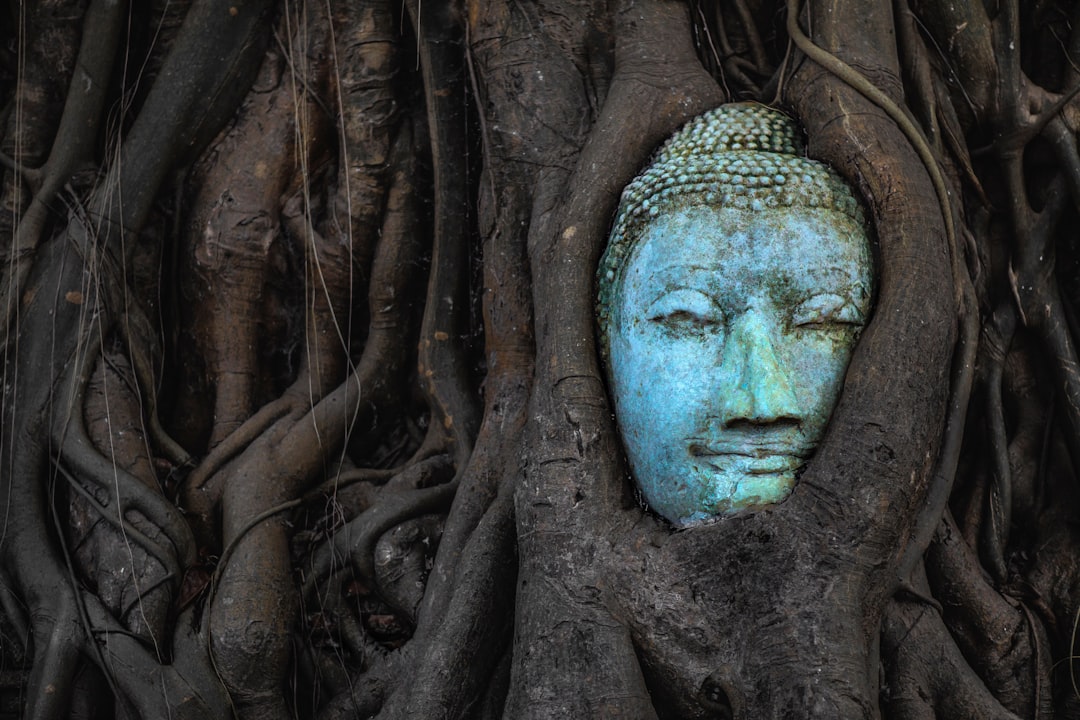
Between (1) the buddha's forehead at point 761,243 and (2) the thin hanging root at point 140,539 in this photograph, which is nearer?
(1) the buddha's forehead at point 761,243

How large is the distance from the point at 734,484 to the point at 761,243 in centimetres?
55

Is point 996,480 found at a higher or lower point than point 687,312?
lower

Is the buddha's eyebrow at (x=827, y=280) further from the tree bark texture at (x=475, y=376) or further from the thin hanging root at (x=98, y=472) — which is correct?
the thin hanging root at (x=98, y=472)

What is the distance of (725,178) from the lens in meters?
2.87

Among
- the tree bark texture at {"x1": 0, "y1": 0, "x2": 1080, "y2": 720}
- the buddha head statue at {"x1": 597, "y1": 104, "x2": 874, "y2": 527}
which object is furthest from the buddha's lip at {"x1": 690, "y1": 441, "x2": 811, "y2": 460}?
the tree bark texture at {"x1": 0, "y1": 0, "x2": 1080, "y2": 720}

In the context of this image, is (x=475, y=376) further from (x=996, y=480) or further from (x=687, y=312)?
(x=996, y=480)

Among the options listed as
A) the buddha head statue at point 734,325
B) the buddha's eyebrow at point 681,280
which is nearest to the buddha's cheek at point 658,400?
the buddha head statue at point 734,325

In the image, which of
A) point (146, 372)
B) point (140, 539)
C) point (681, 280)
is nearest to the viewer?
point (681, 280)

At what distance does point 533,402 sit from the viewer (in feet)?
9.84

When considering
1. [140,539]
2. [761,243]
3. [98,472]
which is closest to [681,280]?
[761,243]

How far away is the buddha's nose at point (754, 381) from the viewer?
270cm

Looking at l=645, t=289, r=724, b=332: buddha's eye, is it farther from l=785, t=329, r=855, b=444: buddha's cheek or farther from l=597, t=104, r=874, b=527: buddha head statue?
l=785, t=329, r=855, b=444: buddha's cheek

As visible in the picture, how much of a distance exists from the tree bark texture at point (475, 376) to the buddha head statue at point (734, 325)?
0.26 feet

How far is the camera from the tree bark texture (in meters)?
2.69
